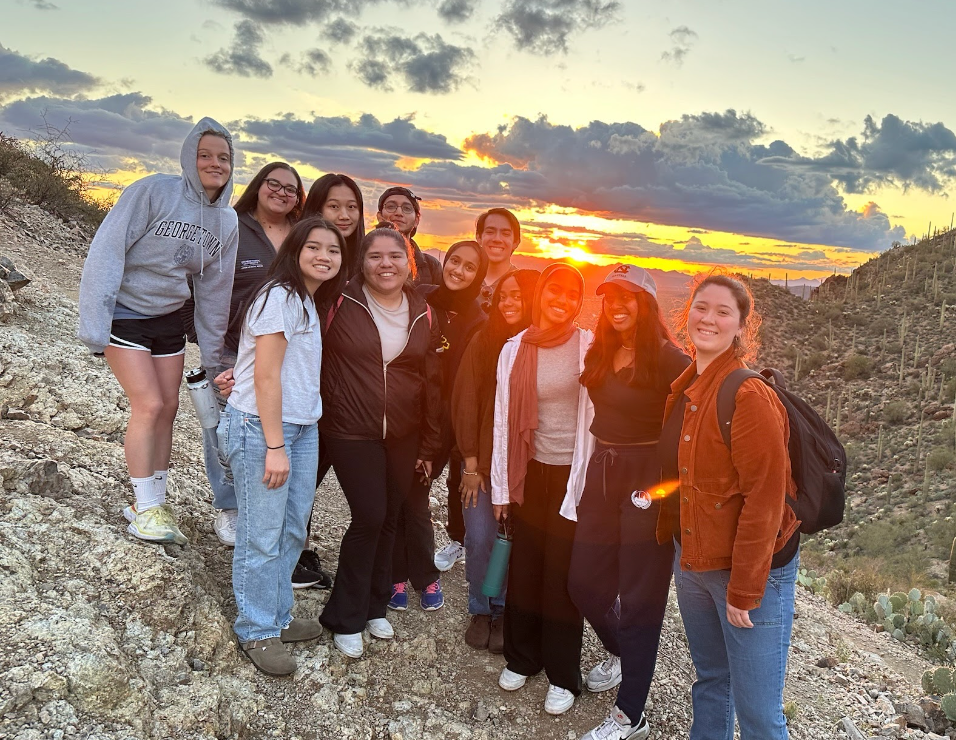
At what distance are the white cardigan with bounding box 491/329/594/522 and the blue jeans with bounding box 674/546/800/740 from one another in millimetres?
713

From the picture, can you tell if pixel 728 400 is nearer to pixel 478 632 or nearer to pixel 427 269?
pixel 478 632

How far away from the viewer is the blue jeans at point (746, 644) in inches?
98.9

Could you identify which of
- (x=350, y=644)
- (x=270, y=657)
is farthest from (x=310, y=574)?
(x=270, y=657)

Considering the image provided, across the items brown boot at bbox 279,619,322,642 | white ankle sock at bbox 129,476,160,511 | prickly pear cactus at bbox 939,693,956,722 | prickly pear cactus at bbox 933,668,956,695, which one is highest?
white ankle sock at bbox 129,476,160,511

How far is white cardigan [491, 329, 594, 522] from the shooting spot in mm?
3410

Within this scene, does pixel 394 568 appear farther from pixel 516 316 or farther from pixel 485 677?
pixel 516 316

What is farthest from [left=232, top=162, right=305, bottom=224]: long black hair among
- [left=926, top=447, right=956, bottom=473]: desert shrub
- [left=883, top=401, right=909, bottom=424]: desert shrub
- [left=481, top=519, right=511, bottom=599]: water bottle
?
[left=883, top=401, right=909, bottom=424]: desert shrub

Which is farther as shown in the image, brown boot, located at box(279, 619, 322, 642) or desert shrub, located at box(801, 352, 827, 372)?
desert shrub, located at box(801, 352, 827, 372)

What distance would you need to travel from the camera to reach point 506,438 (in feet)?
11.7

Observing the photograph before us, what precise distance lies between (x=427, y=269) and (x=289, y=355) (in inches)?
68.5

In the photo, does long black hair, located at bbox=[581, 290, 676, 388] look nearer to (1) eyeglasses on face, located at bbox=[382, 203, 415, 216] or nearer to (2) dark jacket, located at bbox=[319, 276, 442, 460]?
(2) dark jacket, located at bbox=[319, 276, 442, 460]

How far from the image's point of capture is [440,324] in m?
4.01

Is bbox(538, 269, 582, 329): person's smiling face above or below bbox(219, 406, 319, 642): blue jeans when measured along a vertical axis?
above

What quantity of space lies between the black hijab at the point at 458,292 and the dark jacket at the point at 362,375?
0.55 meters
